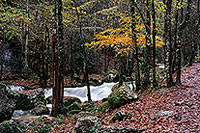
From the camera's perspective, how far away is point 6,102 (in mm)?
7973

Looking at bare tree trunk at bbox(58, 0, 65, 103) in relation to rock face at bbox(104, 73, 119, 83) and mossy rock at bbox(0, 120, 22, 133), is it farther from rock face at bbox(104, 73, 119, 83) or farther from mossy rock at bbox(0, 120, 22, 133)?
rock face at bbox(104, 73, 119, 83)

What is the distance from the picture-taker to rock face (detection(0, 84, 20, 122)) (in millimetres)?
7773

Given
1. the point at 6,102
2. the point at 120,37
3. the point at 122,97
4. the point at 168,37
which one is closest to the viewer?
the point at 6,102

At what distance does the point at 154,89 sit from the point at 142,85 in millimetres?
1355

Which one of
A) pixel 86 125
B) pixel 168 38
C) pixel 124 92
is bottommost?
pixel 86 125

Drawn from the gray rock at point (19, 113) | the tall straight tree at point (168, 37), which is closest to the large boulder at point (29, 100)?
the gray rock at point (19, 113)

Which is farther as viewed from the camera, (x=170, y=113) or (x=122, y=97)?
(x=122, y=97)

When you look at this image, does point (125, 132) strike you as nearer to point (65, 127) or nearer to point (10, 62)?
point (65, 127)

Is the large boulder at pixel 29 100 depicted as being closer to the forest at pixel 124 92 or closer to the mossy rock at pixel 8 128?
the forest at pixel 124 92

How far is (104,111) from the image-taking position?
929 centimetres

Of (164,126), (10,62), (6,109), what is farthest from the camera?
(10,62)

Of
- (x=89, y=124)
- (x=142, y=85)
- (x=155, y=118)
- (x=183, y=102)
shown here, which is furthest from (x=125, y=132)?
(x=142, y=85)

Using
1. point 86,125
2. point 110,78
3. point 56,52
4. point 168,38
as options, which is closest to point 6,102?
point 56,52

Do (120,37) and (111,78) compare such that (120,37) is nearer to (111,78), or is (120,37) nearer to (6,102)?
(6,102)
